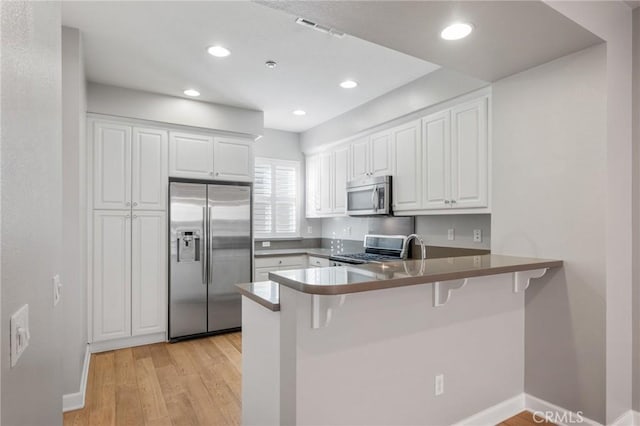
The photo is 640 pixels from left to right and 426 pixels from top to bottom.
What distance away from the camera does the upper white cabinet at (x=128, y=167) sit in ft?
11.8

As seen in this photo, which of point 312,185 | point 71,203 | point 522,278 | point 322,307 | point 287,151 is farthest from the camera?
point 287,151

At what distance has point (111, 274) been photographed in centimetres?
361

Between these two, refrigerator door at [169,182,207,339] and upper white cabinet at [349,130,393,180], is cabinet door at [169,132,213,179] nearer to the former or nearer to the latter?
refrigerator door at [169,182,207,339]

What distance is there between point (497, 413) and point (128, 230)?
359cm

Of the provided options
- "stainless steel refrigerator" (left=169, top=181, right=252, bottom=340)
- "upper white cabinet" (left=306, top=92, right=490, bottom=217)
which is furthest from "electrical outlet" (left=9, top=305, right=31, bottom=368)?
"stainless steel refrigerator" (left=169, top=181, right=252, bottom=340)

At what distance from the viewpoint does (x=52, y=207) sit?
114cm

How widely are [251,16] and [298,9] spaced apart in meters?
0.80

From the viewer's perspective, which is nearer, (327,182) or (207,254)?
(207,254)

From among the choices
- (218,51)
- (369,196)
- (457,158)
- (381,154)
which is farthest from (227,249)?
(457,158)

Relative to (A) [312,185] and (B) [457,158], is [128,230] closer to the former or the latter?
(A) [312,185]

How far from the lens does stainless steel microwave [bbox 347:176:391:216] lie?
3.77m

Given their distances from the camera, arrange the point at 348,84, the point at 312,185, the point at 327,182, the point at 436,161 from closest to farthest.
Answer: the point at 436,161 → the point at 348,84 → the point at 327,182 → the point at 312,185

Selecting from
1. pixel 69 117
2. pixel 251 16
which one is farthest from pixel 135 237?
pixel 251 16

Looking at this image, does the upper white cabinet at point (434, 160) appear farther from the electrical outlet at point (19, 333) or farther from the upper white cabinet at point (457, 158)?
the electrical outlet at point (19, 333)
